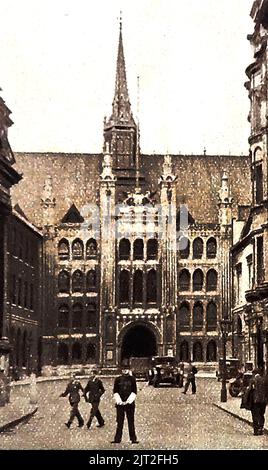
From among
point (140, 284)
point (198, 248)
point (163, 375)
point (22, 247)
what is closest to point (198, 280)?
point (198, 248)

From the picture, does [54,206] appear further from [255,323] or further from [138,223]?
[255,323]

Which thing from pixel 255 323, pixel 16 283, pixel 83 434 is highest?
pixel 16 283

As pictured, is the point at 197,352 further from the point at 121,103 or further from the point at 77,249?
the point at 121,103

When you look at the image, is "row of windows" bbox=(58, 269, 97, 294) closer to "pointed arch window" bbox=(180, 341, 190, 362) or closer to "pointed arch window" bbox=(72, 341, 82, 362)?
"pointed arch window" bbox=(72, 341, 82, 362)

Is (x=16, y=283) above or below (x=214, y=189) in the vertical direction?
below

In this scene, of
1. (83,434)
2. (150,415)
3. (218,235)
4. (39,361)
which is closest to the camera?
(83,434)

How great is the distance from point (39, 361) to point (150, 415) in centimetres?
4068

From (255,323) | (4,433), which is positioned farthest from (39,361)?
(4,433)

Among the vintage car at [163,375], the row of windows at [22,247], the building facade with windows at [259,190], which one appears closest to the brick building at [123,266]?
the row of windows at [22,247]

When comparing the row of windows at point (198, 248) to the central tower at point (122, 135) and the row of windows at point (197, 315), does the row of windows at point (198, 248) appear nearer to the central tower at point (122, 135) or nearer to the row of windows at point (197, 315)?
the row of windows at point (197, 315)

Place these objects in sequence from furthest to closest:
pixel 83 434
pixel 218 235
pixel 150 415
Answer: pixel 218 235
pixel 150 415
pixel 83 434

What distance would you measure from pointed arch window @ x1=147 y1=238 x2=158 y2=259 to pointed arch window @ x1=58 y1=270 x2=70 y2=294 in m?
6.40

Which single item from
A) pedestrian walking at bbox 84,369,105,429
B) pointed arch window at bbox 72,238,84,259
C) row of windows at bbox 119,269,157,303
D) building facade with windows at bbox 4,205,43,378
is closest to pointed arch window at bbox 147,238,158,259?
row of windows at bbox 119,269,157,303

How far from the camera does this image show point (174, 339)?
72.4 meters
